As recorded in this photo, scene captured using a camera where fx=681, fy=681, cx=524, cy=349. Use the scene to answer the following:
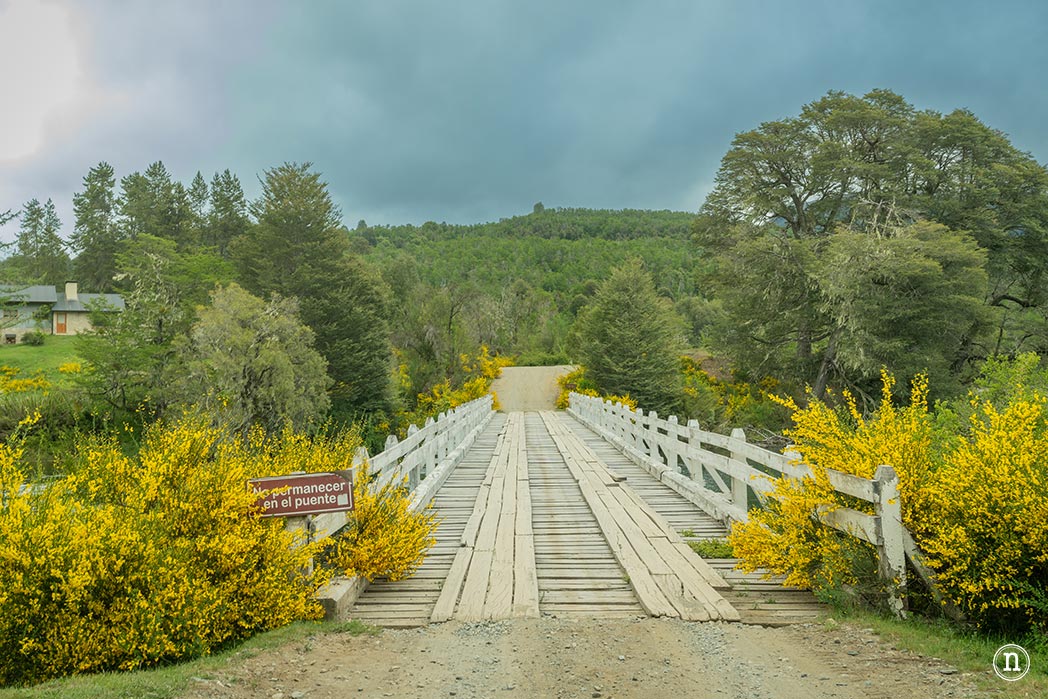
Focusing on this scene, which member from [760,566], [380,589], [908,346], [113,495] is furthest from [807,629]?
[908,346]

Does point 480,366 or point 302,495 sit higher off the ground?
point 480,366

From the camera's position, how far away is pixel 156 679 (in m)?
3.92

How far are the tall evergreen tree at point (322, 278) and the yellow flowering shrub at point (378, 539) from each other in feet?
114

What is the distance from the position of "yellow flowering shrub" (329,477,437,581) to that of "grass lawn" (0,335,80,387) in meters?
36.7

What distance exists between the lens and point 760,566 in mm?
6051

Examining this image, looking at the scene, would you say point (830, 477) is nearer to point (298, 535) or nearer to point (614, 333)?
point (298, 535)

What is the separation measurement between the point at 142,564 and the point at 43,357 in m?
53.1

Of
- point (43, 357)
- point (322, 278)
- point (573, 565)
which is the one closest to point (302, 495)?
point (573, 565)

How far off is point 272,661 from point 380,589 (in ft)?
5.81

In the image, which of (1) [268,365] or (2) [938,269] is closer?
(2) [938,269]

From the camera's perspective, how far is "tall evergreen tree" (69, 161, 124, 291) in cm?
7675

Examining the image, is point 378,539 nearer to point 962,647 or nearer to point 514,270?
point 962,647

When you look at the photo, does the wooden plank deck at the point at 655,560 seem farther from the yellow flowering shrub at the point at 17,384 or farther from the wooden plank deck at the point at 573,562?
the yellow flowering shrub at the point at 17,384

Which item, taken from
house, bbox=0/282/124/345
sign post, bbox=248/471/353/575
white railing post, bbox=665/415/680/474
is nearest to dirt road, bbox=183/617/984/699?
sign post, bbox=248/471/353/575
